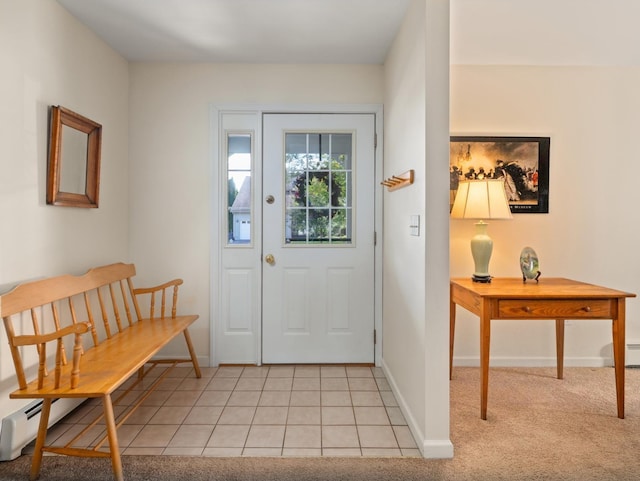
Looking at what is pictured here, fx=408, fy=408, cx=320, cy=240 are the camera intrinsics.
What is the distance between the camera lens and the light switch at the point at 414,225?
220 cm

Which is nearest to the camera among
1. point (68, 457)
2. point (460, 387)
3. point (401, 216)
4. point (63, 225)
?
point (68, 457)

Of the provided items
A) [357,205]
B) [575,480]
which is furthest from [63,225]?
[575,480]

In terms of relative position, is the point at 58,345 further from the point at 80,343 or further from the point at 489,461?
the point at 489,461

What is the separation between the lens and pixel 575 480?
1.85 meters

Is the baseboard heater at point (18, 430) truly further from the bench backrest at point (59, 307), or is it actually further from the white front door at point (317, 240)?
the white front door at point (317, 240)

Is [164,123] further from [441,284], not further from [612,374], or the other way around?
[612,374]

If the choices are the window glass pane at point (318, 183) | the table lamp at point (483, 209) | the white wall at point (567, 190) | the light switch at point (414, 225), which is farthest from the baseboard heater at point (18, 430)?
the white wall at point (567, 190)

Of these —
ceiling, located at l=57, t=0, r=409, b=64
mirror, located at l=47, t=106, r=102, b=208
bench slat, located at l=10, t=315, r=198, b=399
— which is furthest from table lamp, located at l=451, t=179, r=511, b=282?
mirror, located at l=47, t=106, r=102, b=208

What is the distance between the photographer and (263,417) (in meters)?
2.47

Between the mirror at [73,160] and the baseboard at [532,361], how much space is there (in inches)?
118

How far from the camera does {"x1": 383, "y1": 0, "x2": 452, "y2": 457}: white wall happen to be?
2.02 m

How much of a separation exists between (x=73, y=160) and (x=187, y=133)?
3.20ft

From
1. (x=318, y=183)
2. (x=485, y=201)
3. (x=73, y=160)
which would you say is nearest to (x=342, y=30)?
(x=318, y=183)

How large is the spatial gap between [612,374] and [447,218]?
2.24 metres
